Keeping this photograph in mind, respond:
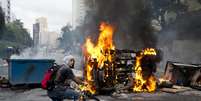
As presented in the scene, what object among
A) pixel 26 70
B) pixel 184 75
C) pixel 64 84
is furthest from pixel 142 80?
pixel 64 84

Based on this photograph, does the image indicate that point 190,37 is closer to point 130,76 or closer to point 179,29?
point 179,29

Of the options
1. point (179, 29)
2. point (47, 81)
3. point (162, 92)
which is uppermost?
point (179, 29)

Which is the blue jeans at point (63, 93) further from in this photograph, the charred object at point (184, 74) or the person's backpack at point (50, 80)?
the charred object at point (184, 74)

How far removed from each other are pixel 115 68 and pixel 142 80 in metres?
1.72

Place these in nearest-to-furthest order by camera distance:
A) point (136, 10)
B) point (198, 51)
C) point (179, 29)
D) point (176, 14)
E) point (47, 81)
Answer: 1. point (47, 81)
2. point (136, 10)
3. point (198, 51)
4. point (179, 29)
5. point (176, 14)

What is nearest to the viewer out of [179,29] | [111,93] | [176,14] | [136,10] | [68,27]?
[111,93]

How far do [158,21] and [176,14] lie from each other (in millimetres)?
2462

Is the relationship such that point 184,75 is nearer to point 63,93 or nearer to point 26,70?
point 26,70

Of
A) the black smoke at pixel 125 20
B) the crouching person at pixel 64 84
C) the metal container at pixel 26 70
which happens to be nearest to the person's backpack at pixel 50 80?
the crouching person at pixel 64 84

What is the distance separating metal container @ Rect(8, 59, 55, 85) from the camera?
17.3m

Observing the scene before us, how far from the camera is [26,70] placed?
17469mm

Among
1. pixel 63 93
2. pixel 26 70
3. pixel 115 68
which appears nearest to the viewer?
pixel 63 93

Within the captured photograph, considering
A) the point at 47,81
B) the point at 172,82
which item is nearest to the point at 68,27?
the point at 172,82

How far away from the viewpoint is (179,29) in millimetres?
41250
